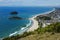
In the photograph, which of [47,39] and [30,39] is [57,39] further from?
[30,39]

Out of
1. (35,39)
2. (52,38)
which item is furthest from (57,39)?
(35,39)

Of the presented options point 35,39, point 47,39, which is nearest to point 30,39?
point 35,39

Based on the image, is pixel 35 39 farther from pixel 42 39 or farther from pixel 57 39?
pixel 57 39

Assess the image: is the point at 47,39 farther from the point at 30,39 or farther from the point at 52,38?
the point at 30,39

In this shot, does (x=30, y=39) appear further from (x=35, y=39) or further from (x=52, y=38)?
(x=52, y=38)
